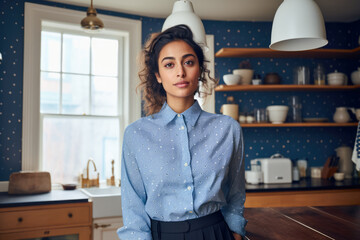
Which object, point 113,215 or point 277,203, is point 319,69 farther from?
point 113,215

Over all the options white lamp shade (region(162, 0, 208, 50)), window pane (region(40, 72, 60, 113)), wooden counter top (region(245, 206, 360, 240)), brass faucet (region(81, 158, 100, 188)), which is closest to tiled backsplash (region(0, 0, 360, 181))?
window pane (region(40, 72, 60, 113))

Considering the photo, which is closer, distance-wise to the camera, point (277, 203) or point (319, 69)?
point (277, 203)

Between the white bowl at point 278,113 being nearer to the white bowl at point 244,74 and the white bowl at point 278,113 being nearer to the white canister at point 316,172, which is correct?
the white bowl at point 244,74

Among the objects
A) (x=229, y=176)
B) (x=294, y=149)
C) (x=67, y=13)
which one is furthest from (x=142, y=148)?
(x=294, y=149)

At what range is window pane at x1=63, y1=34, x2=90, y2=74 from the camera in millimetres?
3766

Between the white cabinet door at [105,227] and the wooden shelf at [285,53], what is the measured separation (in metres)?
2.15

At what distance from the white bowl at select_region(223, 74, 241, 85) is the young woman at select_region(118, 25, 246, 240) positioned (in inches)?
102

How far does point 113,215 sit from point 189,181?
214cm

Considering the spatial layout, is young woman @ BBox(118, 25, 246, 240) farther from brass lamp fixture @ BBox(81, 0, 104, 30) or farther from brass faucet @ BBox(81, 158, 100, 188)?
brass faucet @ BBox(81, 158, 100, 188)

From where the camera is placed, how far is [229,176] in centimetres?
142

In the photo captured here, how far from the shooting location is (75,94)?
149 inches

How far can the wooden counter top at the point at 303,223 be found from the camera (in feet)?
4.93

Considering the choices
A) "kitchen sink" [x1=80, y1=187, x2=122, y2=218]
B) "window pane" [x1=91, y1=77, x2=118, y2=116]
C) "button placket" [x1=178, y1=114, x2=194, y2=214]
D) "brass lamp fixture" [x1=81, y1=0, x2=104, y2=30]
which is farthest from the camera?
"window pane" [x1=91, y1=77, x2=118, y2=116]

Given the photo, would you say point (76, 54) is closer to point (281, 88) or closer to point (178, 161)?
point (281, 88)
